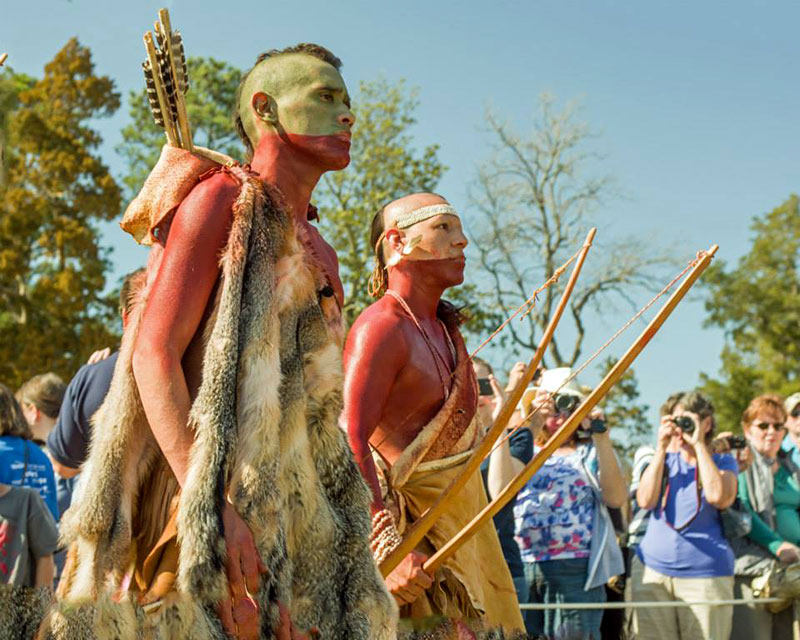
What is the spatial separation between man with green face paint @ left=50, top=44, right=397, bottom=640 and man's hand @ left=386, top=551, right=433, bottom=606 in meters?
0.77

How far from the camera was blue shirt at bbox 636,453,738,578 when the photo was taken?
606 centimetres

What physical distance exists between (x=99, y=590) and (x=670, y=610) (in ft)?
14.2

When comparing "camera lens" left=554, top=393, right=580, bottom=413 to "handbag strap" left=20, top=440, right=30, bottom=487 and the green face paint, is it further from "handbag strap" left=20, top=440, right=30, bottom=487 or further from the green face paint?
the green face paint

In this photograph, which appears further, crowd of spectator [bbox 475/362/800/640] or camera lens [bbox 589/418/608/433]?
camera lens [bbox 589/418/608/433]

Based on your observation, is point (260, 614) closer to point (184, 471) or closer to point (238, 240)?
point (184, 471)

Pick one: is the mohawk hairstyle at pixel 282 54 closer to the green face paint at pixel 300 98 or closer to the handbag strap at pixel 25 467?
the green face paint at pixel 300 98

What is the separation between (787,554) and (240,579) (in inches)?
191

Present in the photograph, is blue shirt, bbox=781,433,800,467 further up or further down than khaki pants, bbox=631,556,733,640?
further up

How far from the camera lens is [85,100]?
953 inches

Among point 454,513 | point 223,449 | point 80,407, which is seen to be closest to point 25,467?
point 80,407

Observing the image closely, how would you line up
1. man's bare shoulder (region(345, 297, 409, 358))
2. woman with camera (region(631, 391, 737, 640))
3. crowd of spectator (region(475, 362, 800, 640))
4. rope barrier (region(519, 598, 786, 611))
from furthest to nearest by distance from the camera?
woman with camera (region(631, 391, 737, 640)) → crowd of spectator (region(475, 362, 800, 640)) → rope barrier (region(519, 598, 786, 611)) → man's bare shoulder (region(345, 297, 409, 358))

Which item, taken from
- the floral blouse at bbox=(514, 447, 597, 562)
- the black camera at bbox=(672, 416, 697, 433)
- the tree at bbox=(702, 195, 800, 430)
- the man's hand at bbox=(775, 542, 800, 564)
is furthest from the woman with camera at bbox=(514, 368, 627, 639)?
the tree at bbox=(702, 195, 800, 430)

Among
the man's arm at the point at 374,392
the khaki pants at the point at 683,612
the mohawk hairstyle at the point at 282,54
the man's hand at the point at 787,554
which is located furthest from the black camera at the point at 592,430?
the mohawk hairstyle at the point at 282,54

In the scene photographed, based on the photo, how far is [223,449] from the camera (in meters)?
2.28
